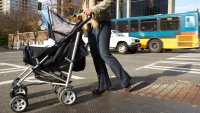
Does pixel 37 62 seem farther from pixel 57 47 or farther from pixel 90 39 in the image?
pixel 90 39

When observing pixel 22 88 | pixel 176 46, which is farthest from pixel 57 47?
pixel 176 46

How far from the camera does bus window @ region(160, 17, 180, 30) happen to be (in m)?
21.4

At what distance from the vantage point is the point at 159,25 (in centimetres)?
2230

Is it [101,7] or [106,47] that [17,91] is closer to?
[106,47]

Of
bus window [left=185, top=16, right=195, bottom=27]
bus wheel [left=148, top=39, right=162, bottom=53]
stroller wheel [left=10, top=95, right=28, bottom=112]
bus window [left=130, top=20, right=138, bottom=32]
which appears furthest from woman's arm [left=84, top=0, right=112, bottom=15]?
bus window [left=130, top=20, right=138, bottom=32]

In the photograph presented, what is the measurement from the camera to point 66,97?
15.6ft

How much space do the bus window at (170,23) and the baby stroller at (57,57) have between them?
56.4 ft

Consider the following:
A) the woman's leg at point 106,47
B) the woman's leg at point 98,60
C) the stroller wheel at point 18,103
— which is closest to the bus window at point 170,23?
the woman's leg at point 98,60

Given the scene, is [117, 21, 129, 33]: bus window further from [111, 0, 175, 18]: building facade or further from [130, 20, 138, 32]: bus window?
[111, 0, 175, 18]: building facade

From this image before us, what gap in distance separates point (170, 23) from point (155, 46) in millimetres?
1848

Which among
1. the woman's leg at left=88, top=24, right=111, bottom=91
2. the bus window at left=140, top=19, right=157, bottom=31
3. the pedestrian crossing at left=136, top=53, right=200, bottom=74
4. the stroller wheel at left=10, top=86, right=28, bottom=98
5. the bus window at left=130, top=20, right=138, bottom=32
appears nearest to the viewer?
the stroller wheel at left=10, top=86, right=28, bottom=98

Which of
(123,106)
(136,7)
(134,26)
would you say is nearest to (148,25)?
(134,26)

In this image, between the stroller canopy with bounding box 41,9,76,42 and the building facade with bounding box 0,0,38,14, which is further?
the building facade with bounding box 0,0,38,14

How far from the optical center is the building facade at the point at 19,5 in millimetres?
60219
